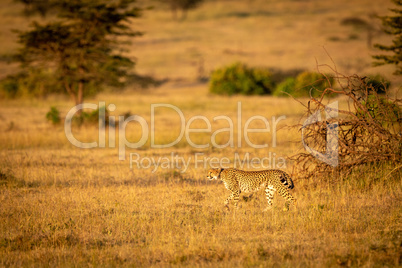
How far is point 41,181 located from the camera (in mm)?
10648

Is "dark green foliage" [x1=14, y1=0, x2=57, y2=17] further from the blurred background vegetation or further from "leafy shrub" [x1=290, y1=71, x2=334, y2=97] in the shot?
"leafy shrub" [x1=290, y1=71, x2=334, y2=97]

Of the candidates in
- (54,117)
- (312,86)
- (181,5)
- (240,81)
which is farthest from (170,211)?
(181,5)

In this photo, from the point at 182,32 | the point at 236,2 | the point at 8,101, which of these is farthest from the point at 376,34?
the point at 236,2

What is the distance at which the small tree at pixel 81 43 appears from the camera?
22234 millimetres

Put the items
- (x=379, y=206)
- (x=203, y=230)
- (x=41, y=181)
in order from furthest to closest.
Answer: (x=41, y=181) → (x=379, y=206) → (x=203, y=230)

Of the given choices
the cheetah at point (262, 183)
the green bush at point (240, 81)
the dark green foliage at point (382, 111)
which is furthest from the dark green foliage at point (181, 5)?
the cheetah at point (262, 183)

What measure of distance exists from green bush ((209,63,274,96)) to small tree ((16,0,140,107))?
16.2 m

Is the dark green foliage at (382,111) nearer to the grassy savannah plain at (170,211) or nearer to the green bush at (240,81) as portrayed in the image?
the grassy savannah plain at (170,211)

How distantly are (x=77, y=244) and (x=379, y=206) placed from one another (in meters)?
5.22

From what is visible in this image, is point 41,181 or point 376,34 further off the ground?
point 376,34

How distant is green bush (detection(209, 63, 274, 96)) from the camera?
3838 cm

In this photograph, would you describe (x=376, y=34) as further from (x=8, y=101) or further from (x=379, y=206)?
(x=379, y=206)

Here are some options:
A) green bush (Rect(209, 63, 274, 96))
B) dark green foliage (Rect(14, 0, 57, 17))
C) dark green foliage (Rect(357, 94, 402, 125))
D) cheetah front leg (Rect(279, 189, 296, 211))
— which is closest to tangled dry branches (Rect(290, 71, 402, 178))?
dark green foliage (Rect(357, 94, 402, 125))

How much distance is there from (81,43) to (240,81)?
18.2 meters
